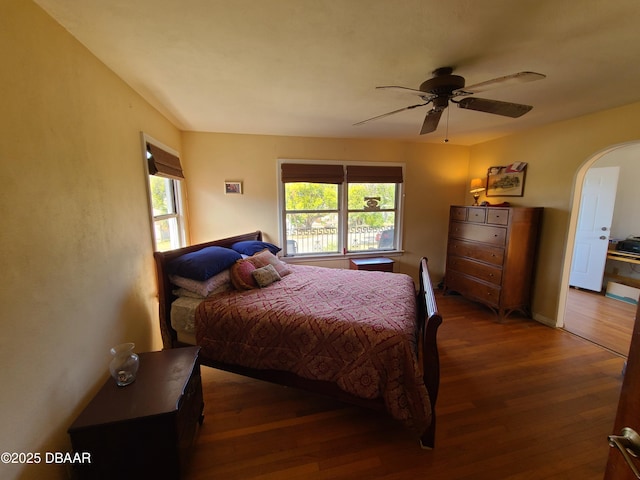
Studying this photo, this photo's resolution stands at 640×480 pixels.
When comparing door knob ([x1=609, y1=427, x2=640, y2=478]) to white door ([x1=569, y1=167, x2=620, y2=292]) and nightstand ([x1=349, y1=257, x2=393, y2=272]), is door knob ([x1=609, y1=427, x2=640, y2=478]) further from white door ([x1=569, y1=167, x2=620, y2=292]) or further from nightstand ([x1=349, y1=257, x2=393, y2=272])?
white door ([x1=569, y1=167, x2=620, y2=292])

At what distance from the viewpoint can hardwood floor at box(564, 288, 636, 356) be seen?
110 inches

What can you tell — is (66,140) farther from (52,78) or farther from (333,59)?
(333,59)

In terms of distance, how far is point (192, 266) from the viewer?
2188 millimetres

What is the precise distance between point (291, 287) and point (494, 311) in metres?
2.75

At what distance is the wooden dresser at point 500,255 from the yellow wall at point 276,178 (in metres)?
0.73

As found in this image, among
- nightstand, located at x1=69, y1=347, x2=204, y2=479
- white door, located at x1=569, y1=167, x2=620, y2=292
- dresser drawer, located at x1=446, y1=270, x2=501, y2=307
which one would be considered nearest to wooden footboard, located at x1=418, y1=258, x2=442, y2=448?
nightstand, located at x1=69, y1=347, x2=204, y2=479

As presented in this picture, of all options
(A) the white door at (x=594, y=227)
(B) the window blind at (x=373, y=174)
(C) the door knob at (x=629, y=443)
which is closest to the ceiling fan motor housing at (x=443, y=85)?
(C) the door knob at (x=629, y=443)

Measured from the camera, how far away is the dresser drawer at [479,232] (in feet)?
10.4

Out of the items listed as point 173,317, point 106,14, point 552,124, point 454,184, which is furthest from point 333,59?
point 454,184

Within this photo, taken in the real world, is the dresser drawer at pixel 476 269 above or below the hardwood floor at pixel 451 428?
above

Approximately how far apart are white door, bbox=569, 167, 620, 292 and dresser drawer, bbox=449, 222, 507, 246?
74.5 inches

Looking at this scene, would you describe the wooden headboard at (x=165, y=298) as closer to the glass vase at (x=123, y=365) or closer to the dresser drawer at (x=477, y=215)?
the glass vase at (x=123, y=365)

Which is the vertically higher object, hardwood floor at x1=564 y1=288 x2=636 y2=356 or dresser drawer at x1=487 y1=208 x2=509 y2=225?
dresser drawer at x1=487 y1=208 x2=509 y2=225

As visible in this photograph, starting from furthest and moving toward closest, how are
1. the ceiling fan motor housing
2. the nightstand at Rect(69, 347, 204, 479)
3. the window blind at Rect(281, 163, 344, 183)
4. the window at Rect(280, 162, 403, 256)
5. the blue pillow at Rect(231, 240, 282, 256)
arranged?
1. the window at Rect(280, 162, 403, 256)
2. the window blind at Rect(281, 163, 344, 183)
3. the blue pillow at Rect(231, 240, 282, 256)
4. the ceiling fan motor housing
5. the nightstand at Rect(69, 347, 204, 479)
